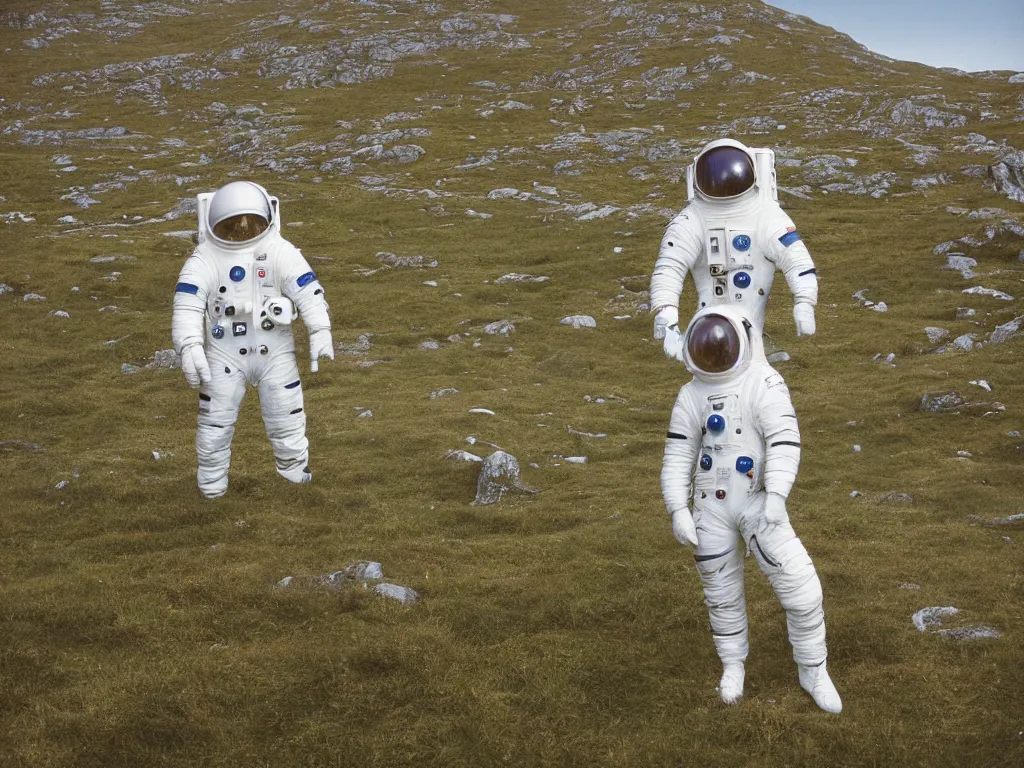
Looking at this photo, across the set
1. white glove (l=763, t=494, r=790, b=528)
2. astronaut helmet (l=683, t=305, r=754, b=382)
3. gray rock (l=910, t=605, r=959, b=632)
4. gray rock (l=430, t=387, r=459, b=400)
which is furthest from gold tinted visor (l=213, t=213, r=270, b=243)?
gray rock (l=910, t=605, r=959, b=632)

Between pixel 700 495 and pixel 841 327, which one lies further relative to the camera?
pixel 841 327

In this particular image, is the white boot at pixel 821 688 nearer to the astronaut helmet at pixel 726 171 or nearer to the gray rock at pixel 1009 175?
the astronaut helmet at pixel 726 171

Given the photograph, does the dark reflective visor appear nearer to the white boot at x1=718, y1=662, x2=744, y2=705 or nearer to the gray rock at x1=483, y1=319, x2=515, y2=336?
the white boot at x1=718, y1=662, x2=744, y2=705

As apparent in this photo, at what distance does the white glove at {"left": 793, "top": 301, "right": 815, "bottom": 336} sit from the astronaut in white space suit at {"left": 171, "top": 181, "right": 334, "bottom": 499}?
681 cm

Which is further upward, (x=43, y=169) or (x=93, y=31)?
(x=93, y=31)

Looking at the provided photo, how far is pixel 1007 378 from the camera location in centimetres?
2148

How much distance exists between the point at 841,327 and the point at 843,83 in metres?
65.8

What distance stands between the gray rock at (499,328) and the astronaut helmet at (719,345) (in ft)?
72.1

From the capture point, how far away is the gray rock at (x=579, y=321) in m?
31.4

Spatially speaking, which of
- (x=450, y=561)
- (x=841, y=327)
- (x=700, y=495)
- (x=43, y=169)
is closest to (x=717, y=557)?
(x=700, y=495)

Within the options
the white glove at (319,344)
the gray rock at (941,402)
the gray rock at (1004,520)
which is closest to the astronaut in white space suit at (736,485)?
the gray rock at (1004,520)

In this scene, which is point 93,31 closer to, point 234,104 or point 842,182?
point 234,104

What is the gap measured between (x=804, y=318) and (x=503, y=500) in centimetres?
637

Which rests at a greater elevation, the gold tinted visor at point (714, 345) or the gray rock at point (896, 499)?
the gold tinted visor at point (714, 345)
